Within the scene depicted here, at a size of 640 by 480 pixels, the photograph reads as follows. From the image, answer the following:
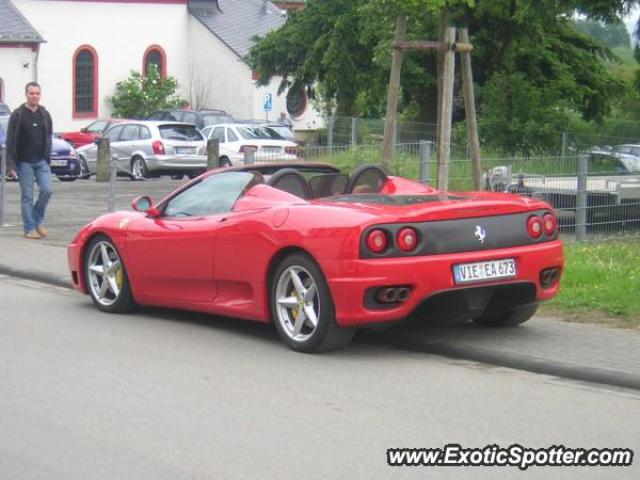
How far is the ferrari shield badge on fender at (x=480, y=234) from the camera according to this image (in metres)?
8.92

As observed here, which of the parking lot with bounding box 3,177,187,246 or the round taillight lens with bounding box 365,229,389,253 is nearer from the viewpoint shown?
the round taillight lens with bounding box 365,229,389,253

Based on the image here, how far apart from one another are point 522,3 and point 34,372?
1277 cm

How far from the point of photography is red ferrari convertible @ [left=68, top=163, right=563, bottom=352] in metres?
8.62

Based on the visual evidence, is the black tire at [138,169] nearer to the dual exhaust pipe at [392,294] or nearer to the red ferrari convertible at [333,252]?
the red ferrari convertible at [333,252]

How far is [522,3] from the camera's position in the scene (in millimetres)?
19609

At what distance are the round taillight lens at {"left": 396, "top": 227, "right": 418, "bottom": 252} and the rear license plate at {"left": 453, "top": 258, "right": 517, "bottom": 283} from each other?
1.06 feet

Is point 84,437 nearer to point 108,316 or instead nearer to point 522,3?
point 108,316

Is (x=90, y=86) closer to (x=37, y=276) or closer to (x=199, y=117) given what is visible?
(x=199, y=117)

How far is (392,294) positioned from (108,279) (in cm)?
331

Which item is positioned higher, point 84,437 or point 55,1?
point 55,1

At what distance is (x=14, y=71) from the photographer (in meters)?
55.7

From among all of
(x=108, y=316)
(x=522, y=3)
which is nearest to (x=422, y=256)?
(x=108, y=316)

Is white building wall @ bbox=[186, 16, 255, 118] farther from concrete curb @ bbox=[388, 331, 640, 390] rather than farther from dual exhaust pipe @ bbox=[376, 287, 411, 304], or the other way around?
dual exhaust pipe @ bbox=[376, 287, 411, 304]
